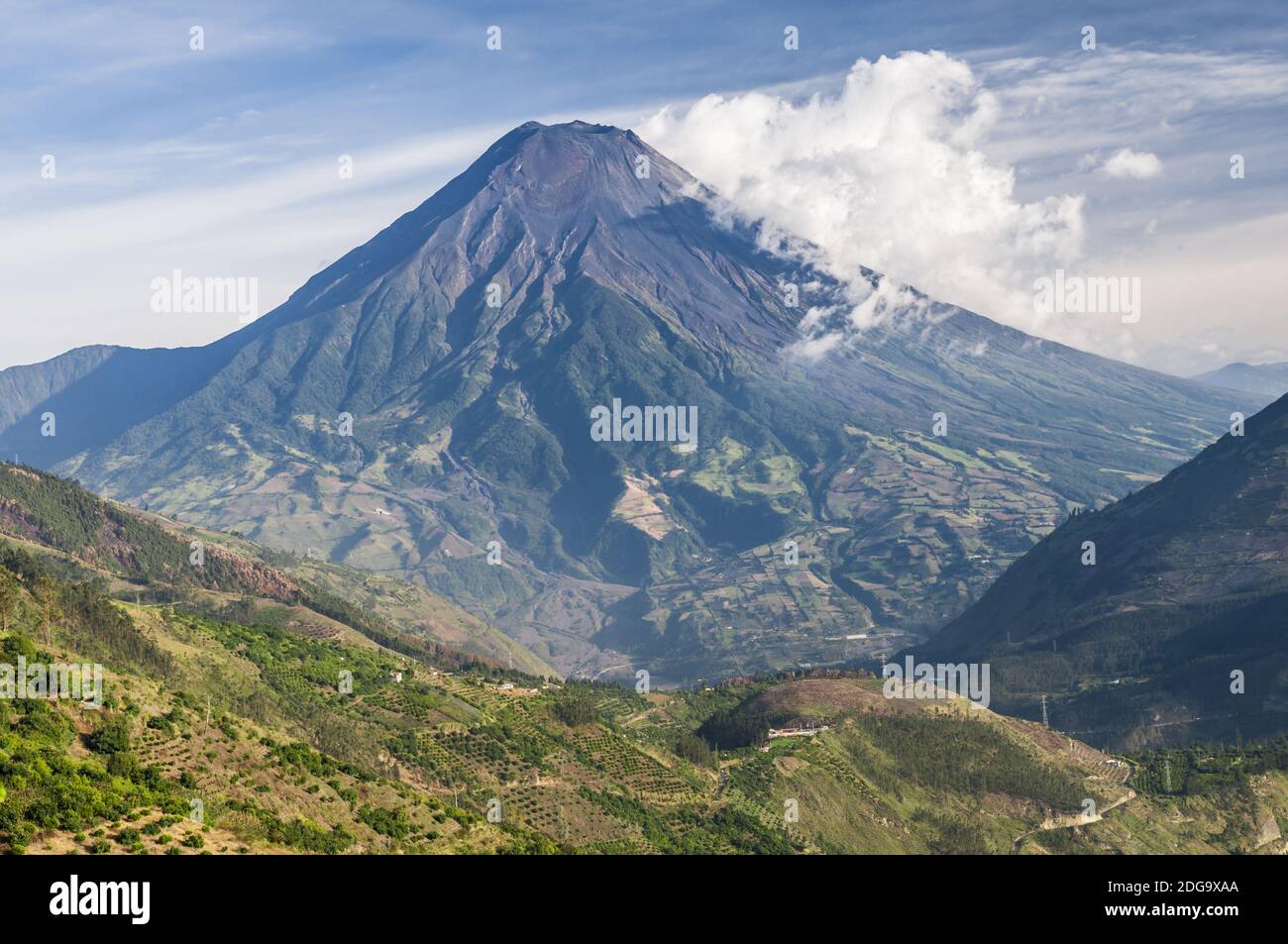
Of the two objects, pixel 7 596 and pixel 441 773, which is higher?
Answer: pixel 7 596

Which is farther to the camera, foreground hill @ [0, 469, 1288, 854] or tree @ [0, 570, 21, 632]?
tree @ [0, 570, 21, 632]

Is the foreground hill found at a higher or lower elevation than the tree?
lower

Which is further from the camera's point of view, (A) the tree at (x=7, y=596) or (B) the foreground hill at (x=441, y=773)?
(A) the tree at (x=7, y=596)

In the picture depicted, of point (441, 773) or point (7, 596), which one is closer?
point (7, 596)

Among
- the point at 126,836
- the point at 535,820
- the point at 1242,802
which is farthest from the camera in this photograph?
→ the point at 1242,802

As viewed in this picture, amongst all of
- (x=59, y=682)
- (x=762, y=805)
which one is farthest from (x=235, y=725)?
(x=762, y=805)

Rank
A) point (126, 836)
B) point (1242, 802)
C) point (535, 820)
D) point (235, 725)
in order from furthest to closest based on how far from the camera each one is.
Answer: point (1242, 802) < point (535, 820) < point (235, 725) < point (126, 836)

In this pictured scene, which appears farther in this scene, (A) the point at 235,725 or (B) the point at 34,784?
(A) the point at 235,725

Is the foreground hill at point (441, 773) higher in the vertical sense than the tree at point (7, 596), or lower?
lower
